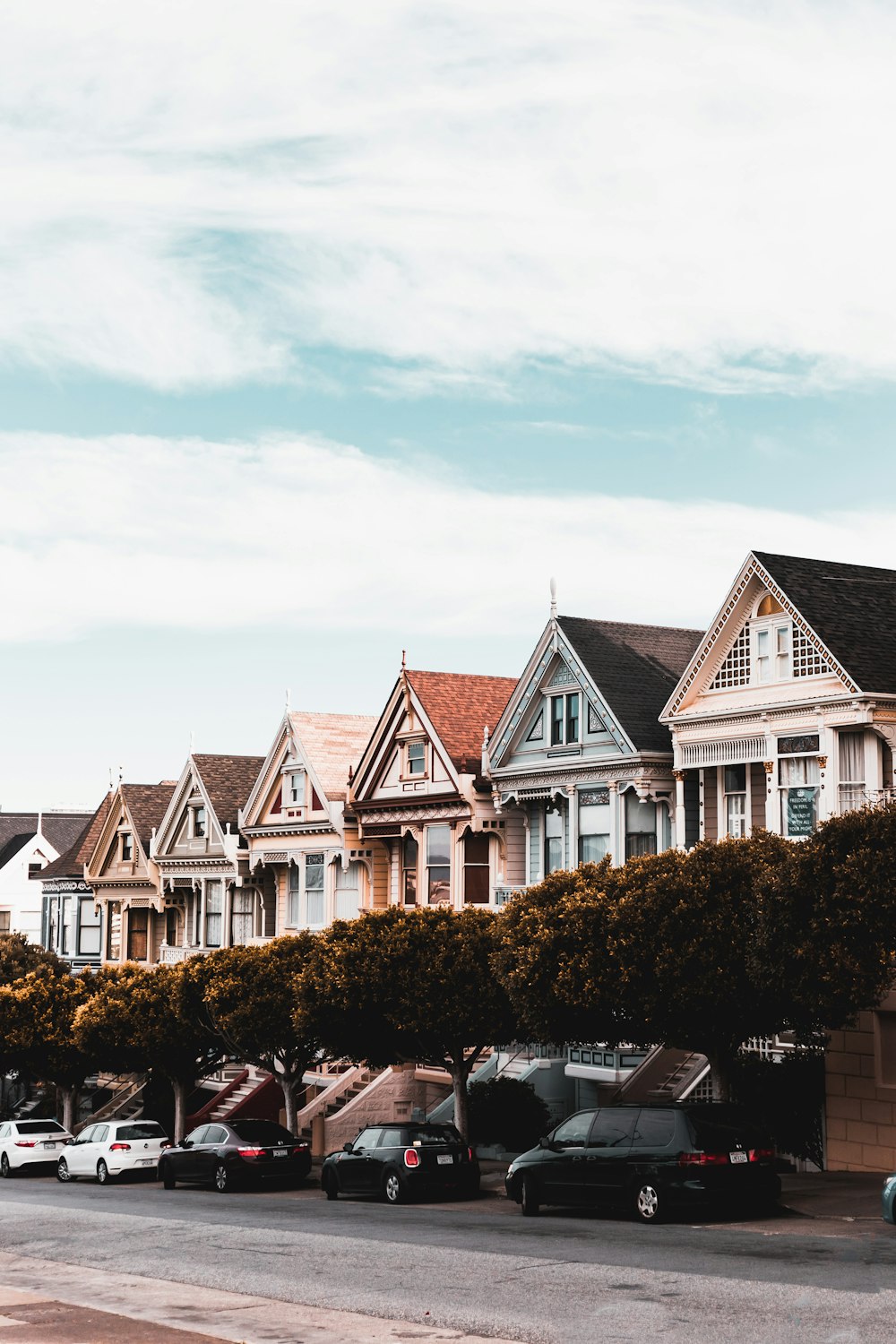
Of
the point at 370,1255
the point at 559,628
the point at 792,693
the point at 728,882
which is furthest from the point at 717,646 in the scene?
the point at 370,1255

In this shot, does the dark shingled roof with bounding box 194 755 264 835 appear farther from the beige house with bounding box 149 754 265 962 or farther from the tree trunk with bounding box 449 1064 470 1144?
the tree trunk with bounding box 449 1064 470 1144

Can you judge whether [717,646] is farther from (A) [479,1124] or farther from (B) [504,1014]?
(A) [479,1124]

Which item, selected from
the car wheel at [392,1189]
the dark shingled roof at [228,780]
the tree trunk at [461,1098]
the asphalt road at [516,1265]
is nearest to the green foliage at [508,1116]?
the tree trunk at [461,1098]

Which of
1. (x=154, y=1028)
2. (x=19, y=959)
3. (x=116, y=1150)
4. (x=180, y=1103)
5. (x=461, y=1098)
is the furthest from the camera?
(x=19, y=959)

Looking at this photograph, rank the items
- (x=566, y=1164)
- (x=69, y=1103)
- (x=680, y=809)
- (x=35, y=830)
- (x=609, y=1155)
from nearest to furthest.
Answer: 1. (x=609, y=1155)
2. (x=566, y=1164)
3. (x=680, y=809)
4. (x=69, y=1103)
5. (x=35, y=830)

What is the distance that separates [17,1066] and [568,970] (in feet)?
97.2

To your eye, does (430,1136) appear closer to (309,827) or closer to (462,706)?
(462,706)

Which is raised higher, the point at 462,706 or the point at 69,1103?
the point at 462,706

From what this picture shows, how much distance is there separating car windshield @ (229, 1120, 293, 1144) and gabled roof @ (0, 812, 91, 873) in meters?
48.0

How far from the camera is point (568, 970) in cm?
2770

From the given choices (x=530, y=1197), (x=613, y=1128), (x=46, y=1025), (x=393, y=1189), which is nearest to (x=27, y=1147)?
(x=46, y=1025)

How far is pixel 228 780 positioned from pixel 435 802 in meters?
13.9

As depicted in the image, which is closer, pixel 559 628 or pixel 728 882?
pixel 728 882

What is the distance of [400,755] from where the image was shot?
145 ft
